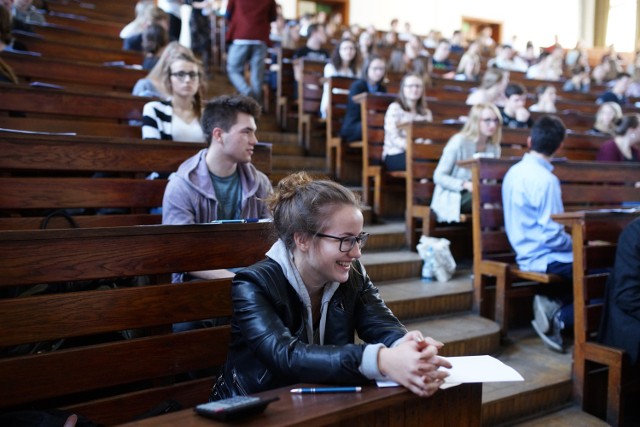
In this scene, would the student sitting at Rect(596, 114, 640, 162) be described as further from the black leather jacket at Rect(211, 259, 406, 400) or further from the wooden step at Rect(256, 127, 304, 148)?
the black leather jacket at Rect(211, 259, 406, 400)

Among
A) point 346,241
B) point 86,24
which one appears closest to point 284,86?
point 86,24

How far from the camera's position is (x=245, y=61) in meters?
4.30

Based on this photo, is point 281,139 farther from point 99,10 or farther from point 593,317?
point 99,10

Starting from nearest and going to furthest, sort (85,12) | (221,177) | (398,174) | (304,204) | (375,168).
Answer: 1. (304,204)
2. (221,177)
3. (398,174)
4. (375,168)
5. (85,12)

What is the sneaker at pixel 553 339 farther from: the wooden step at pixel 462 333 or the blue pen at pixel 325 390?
the blue pen at pixel 325 390

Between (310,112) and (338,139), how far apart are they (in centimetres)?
63

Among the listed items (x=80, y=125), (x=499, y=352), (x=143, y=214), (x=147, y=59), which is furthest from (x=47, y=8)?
(x=499, y=352)

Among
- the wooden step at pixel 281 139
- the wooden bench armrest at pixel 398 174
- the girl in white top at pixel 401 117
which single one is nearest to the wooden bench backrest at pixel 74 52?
the wooden step at pixel 281 139

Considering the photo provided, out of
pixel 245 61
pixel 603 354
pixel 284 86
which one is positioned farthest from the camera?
pixel 284 86

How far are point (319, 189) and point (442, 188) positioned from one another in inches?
76.7

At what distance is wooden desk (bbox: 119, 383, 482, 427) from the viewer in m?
0.79

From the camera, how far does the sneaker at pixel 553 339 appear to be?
2.39m

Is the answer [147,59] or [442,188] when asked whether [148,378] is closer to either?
[442,188]

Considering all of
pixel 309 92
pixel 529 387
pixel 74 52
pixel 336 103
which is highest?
pixel 74 52
